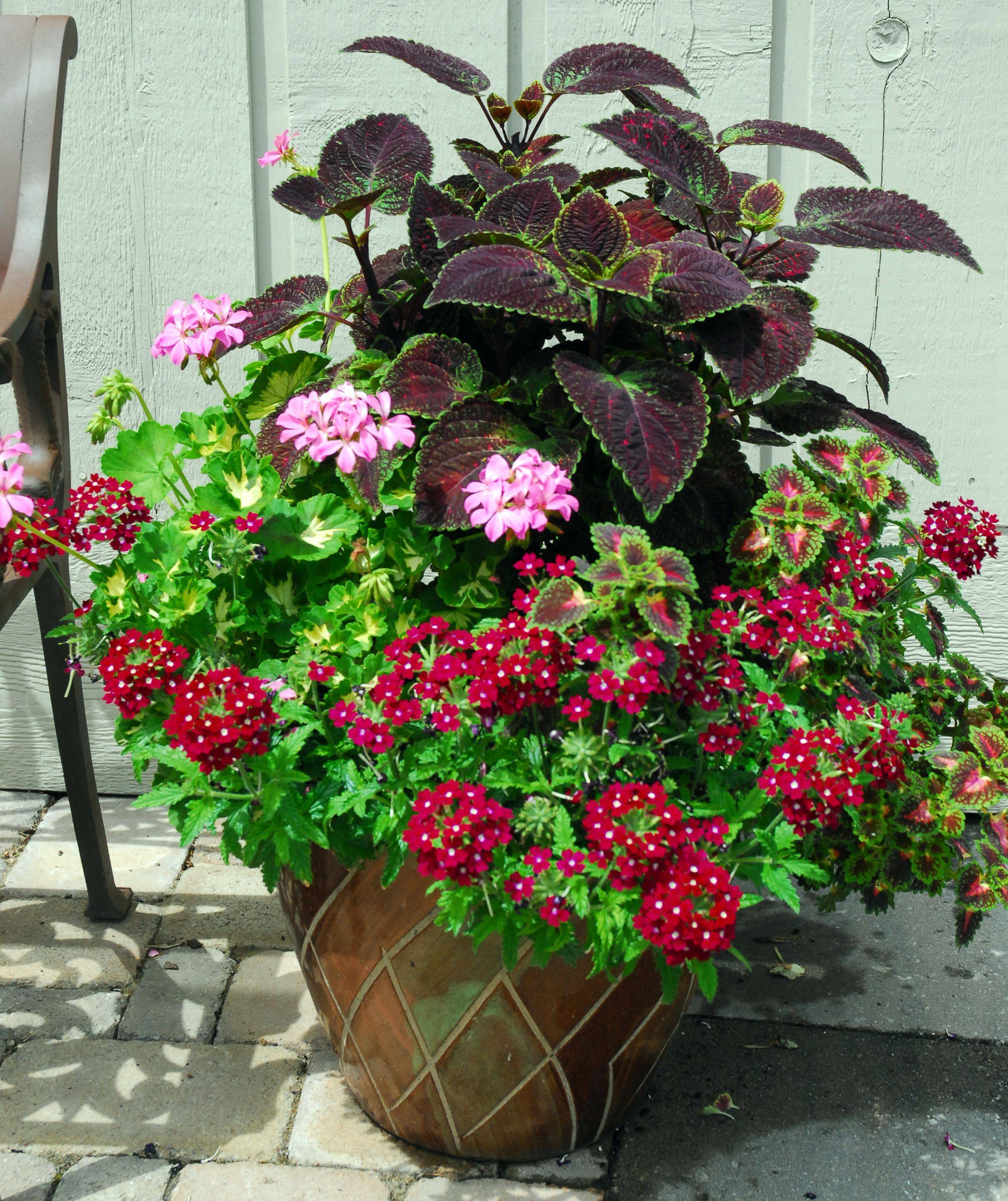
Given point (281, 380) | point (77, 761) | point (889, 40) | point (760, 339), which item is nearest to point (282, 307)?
point (281, 380)

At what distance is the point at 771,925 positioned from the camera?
209 centimetres

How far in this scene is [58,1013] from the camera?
5.93ft

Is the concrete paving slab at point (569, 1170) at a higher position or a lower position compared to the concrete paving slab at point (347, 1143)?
lower

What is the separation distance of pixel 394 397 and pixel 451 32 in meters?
1.11

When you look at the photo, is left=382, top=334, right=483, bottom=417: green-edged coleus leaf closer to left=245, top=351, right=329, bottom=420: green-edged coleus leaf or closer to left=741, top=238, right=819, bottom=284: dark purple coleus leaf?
left=245, top=351, right=329, bottom=420: green-edged coleus leaf

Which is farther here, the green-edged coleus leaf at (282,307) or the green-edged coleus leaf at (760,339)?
the green-edged coleus leaf at (282,307)

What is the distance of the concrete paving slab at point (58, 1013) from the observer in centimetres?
177

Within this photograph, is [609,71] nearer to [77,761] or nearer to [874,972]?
[77,761]

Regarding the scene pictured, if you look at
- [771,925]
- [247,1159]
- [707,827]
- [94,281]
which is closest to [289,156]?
[94,281]

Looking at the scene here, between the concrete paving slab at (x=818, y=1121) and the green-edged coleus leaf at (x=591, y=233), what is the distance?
1141 millimetres

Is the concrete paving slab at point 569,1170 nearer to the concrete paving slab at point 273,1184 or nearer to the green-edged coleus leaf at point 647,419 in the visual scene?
the concrete paving slab at point 273,1184

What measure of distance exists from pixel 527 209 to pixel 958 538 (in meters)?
0.67

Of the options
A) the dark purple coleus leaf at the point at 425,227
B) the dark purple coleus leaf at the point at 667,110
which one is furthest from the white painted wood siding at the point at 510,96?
the dark purple coleus leaf at the point at 425,227

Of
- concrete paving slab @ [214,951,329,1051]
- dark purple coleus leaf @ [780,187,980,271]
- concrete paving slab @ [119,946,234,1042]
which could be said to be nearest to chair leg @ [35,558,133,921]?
concrete paving slab @ [119,946,234,1042]
